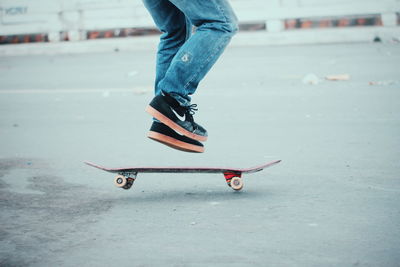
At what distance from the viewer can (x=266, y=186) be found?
3531 mm

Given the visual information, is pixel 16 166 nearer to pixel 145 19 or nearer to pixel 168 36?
pixel 168 36

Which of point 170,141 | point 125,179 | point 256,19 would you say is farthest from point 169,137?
point 256,19

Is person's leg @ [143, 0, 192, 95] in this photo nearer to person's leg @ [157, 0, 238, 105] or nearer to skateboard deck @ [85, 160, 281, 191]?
person's leg @ [157, 0, 238, 105]

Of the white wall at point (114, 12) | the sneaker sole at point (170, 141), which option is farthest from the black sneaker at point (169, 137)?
the white wall at point (114, 12)

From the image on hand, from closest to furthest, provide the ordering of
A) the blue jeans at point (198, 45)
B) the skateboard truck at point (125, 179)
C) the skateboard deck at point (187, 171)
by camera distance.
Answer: the blue jeans at point (198, 45), the skateboard deck at point (187, 171), the skateboard truck at point (125, 179)

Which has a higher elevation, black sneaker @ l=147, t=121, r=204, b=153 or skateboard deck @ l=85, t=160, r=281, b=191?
black sneaker @ l=147, t=121, r=204, b=153

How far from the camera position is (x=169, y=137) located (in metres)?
3.47

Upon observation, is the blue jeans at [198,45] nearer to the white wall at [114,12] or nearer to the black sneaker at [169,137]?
the black sneaker at [169,137]

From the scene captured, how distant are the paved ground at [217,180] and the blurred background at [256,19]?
432 centimetres

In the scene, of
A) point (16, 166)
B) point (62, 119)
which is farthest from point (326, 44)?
point (16, 166)

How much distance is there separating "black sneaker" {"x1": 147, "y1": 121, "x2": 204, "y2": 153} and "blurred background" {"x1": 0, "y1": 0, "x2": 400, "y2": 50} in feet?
30.4

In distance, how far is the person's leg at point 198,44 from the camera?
10.8 ft

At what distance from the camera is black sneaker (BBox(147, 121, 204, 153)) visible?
11.4ft

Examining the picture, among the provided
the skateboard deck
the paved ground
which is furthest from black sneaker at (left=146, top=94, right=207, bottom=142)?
the paved ground
